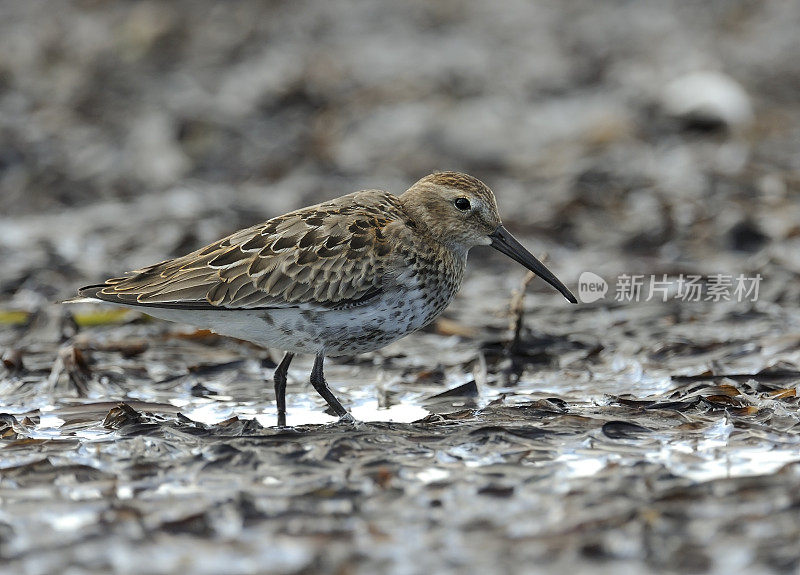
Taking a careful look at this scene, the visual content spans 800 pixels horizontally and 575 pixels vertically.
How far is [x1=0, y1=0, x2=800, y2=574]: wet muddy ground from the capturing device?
449 cm

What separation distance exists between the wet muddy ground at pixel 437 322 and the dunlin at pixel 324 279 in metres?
0.54

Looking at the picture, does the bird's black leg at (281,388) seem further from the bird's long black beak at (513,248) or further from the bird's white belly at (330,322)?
the bird's long black beak at (513,248)

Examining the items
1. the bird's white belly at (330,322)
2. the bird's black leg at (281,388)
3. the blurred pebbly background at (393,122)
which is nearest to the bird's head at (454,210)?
the bird's white belly at (330,322)

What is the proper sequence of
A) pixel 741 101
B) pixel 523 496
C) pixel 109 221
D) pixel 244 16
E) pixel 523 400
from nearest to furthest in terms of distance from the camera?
pixel 523 496 < pixel 523 400 < pixel 109 221 < pixel 741 101 < pixel 244 16

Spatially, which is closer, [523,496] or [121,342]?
[523,496]

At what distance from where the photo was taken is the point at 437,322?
26.7ft

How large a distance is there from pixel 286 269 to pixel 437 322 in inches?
92.4

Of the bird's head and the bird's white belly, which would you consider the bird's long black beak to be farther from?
the bird's white belly

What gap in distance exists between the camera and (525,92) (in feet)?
46.6

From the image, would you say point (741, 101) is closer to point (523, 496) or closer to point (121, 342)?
point (121, 342)

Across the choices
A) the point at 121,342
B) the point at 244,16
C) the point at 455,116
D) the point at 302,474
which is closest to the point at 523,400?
the point at 302,474

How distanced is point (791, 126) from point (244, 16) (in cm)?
784

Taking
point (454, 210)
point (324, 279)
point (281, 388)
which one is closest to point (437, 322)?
point (454, 210)

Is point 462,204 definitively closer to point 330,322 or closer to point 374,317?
point 374,317
